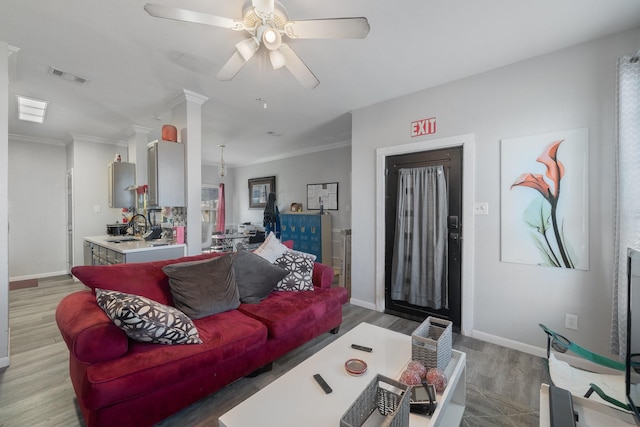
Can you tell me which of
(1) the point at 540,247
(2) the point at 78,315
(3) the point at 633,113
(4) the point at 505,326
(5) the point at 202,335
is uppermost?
(3) the point at 633,113

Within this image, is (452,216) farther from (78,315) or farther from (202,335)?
(78,315)

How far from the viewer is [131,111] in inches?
140

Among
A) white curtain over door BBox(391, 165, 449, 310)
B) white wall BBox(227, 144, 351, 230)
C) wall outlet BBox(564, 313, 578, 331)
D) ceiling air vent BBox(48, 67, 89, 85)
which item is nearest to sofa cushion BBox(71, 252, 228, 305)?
ceiling air vent BBox(48, 67, 89, 85)

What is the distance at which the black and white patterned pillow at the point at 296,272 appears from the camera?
254 centimetres

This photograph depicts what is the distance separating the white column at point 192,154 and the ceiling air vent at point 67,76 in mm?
836

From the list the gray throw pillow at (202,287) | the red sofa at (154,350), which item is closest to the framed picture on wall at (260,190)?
the red sofa at (154,350)

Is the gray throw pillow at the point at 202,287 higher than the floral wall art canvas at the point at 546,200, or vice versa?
the floral wall art canvas at the point at 546,200

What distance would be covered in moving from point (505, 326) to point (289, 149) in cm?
488

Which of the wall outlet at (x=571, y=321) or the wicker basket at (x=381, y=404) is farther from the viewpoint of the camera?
the wall outlet at (x=571, y=321)

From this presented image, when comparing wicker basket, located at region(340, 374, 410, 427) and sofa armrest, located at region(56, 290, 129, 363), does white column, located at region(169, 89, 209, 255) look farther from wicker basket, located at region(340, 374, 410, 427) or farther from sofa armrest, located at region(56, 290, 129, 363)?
wicker basket, located at region(340, 374, 410, 427)

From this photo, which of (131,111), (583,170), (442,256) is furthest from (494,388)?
(131,111)

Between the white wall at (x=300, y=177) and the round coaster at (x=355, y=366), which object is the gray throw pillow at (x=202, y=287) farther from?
the white wall at (x=300, y=177)

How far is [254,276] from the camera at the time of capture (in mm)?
2301

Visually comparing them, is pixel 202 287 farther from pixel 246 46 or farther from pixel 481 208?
pixel 481 208
